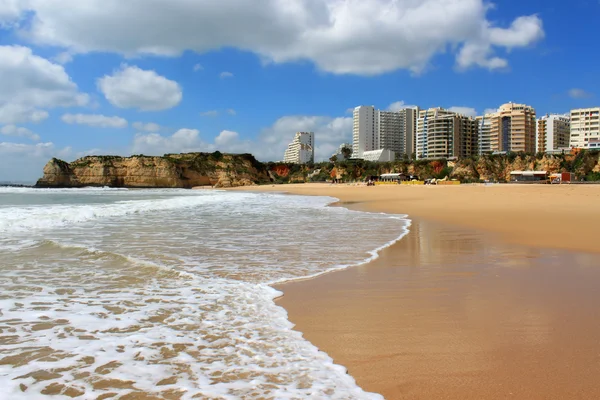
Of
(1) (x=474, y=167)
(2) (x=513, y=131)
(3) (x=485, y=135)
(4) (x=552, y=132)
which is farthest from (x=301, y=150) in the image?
(1) (x=474, y=167)

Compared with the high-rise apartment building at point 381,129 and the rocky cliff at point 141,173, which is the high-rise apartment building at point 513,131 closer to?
the high-rise apartment building at point 381,129

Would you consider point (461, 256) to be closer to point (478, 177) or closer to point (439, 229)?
point (439, 229)

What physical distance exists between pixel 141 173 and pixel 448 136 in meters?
85.3

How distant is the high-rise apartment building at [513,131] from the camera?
12569 centimetres

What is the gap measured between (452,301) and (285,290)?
1668mm

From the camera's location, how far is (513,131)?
126188 mm

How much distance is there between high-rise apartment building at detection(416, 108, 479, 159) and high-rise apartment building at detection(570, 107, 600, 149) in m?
26.3

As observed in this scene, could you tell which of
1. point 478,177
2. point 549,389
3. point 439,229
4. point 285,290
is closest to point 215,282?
point 285,290

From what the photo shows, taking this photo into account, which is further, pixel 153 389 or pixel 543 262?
pixel 543 262

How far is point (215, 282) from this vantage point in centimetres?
473

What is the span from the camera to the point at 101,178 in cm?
8069

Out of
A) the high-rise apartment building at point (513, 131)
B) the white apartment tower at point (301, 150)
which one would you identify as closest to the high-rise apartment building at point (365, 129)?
the white apartment tower at point (301, 150)

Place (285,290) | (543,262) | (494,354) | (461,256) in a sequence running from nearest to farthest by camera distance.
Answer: (494,354), (285,290), (543,262), (461,256)

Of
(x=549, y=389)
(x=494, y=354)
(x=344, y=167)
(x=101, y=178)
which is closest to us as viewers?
(x=549, y=389)
